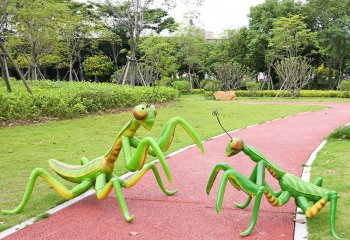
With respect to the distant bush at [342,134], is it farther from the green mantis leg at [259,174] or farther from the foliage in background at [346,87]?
the foliage in background at [346,87]

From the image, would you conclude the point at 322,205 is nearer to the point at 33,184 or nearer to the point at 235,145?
the point at 235,145

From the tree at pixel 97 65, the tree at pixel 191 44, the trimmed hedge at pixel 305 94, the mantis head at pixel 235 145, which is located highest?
the tree at pixel 191 44

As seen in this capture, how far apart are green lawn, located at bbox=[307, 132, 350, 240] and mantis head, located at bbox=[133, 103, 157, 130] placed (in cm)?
217

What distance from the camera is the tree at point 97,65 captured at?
3988 cm

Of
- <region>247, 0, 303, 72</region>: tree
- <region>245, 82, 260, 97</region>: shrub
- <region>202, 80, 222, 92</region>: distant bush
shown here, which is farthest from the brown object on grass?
<region>247, 0, 303, 72</region>: tree

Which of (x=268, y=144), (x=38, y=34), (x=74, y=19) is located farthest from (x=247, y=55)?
(x=268, y=144)

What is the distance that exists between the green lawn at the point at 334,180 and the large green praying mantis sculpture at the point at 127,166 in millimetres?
1608

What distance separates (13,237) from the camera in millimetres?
4230

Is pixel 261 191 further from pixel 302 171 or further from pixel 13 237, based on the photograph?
pixel 302 171

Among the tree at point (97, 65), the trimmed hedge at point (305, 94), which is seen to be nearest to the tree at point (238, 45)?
the trimmed hedge at point (305, 94)

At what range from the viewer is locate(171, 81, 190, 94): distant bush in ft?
109

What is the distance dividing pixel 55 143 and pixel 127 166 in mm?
5525

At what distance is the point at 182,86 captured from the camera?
34188 millimetres

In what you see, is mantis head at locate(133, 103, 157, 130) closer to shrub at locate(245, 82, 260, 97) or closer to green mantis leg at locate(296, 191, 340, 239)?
green mantis leg at locate(296, 191, 340, 239)
